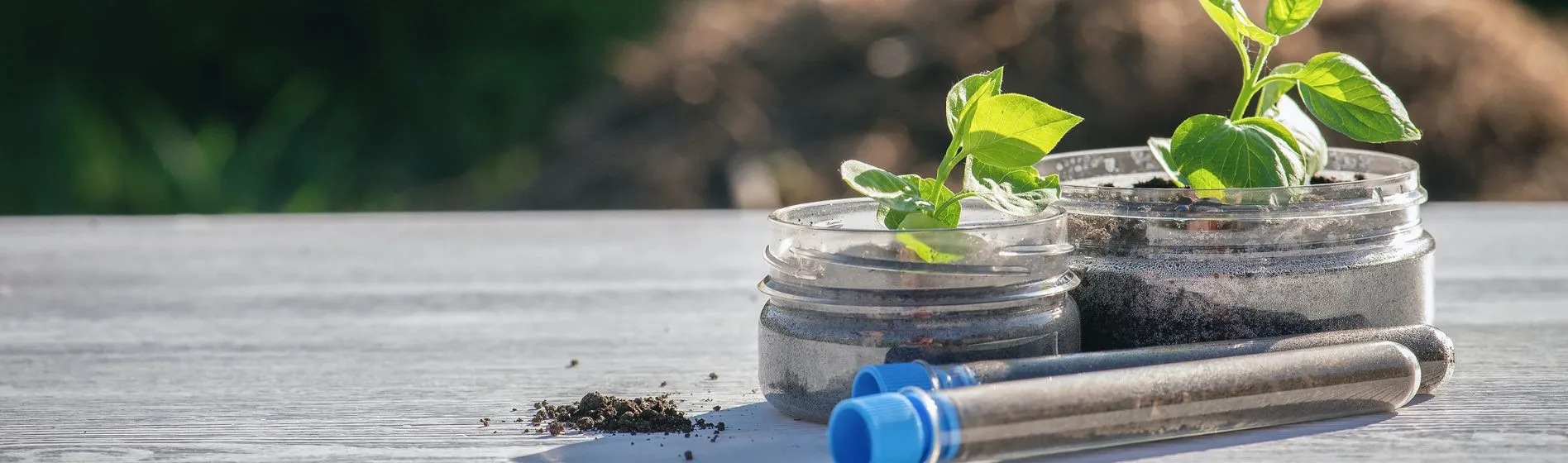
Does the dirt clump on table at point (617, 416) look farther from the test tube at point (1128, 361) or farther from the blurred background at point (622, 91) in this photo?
the blurred background at point (622, 91)

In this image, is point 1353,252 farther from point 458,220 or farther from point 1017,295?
point 458,220

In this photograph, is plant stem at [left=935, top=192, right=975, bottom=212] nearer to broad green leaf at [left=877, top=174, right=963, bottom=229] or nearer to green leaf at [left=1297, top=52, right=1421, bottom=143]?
broad green leaf at [left=877, top=174, right=963, bottom=229]

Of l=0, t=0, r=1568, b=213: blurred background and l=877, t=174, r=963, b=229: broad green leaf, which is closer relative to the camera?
l=877, t=174, r=963, b=229: broad green leaf

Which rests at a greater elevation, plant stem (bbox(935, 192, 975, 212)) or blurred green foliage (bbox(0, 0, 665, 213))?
blurred green foliage (bbox(0, 0, 665, 213))

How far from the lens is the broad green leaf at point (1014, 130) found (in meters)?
0.64

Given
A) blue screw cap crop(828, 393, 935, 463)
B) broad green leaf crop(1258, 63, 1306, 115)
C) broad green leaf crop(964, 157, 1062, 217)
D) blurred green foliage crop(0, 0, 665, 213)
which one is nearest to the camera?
blue screw cap crop(828, 393, 935, 463)

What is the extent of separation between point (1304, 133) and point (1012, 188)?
0.20 metres

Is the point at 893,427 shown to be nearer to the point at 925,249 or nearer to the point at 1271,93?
the point at 925,249

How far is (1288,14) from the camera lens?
0.71 metres

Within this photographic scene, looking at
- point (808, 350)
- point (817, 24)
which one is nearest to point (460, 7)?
point (817, 24)

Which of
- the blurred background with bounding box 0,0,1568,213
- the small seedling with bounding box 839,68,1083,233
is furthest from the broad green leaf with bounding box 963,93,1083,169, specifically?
the blurred background with bounding box 0,0,1568,213

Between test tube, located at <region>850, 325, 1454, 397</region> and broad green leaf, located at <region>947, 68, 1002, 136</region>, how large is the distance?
0.11 m

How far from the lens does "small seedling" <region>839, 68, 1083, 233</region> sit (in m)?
0.64

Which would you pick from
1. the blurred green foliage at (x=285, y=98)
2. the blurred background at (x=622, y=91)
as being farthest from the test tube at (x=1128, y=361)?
the blurred green foliage at (x=285, y=98)
